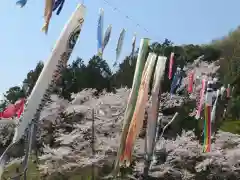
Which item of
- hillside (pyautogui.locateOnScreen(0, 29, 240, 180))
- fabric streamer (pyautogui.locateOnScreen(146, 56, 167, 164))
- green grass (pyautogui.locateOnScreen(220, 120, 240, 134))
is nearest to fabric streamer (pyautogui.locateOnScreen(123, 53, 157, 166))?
fabric streamer (pyautogui.locateOnScreen(146, 56, 167, 164))

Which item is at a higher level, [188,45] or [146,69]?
[188,45]

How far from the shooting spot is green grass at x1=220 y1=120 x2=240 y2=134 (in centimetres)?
3225

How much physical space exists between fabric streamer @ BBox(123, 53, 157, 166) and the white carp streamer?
2910 millimetres

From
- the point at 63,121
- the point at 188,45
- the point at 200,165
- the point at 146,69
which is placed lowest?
the point at 200,165

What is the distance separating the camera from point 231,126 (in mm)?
34125

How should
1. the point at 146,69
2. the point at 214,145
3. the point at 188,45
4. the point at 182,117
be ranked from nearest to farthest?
the point at 146,69, the point at 214,145, the point at 182,117, the point at 188,45

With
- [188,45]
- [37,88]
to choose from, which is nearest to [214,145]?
[37,88]

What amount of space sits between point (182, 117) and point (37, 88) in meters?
18.9

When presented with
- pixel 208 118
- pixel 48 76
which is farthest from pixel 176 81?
pixel 48 76

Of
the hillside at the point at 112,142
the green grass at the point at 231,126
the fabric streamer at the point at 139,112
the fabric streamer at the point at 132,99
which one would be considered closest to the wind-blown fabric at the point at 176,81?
the hillside at the point at 112,142

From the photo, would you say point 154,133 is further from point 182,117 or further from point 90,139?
point 182,117

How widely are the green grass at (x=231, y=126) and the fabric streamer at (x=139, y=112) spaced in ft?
62.0

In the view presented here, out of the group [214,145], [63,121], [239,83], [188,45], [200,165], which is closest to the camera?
[200,165]

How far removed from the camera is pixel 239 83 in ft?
124
